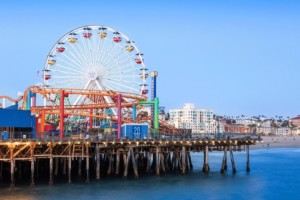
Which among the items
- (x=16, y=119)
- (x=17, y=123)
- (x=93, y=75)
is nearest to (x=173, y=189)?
(x=17, y=123)

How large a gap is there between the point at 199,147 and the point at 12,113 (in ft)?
73.9

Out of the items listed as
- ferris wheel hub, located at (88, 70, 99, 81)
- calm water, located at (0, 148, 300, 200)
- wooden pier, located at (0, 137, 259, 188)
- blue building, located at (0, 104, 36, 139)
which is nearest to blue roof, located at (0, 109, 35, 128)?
blue building, located at (0, 104, 36, 139)

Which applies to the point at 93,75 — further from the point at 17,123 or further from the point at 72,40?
the point at 17,123

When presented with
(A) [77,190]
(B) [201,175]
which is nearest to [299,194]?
(B) [201,175]

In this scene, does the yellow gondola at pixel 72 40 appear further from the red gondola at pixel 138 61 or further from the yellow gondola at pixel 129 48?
the red gondola at pixel 138 61

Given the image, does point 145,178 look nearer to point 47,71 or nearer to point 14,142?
point 14,142

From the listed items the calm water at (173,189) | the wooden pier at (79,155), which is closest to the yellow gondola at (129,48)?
the wooden pier at (79,155)

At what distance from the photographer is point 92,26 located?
232 feet

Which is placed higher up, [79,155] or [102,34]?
[102,34]

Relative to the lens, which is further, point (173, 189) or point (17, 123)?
point (17, 123)

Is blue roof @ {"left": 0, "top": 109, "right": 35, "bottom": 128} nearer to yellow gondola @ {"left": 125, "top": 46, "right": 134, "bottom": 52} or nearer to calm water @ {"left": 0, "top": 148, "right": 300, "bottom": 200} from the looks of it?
calm water @ {"left": 0, "top": 148, "right": 300, "bottom": 200}

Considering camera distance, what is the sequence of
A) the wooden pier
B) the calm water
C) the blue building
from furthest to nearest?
the blue building → the wooden pier → the calm water

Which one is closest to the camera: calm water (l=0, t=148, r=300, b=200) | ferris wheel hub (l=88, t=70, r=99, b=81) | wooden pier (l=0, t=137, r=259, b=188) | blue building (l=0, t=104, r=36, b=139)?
calm water (l=0, t=148, r=300, b=200)

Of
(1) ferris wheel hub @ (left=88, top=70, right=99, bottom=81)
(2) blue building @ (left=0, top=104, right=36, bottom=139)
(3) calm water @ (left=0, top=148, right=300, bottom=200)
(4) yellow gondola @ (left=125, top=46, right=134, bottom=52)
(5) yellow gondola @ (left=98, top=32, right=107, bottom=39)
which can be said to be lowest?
(3) calm water @ (left=0, top=148, right=300, bottom=200)
